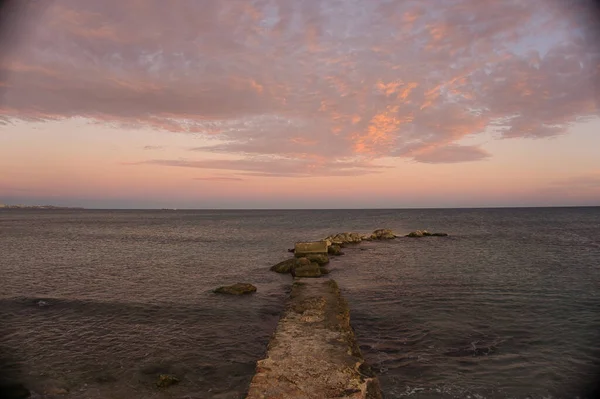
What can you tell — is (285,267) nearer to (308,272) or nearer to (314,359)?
(308,272)

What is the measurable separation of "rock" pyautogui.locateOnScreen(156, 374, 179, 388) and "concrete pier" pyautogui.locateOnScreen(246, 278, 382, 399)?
2731 mm

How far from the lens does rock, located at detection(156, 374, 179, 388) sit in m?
10.4

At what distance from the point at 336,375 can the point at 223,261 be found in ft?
92.6

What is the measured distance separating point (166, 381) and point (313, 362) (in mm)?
4513

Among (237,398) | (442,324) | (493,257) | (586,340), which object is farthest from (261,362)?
(493,257)

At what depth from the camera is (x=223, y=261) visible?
36250 mm

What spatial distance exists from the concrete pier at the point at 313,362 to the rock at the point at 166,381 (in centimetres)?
273

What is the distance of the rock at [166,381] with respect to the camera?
1045 cm

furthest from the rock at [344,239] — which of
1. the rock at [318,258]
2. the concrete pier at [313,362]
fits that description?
the concrete pier at [313,362]

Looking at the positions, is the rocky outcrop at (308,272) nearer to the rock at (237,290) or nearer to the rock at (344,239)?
the rock at (237,290)

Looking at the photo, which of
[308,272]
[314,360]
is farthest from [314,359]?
[308,272]

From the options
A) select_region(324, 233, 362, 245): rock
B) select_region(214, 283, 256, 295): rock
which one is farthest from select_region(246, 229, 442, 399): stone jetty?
select_region(324, 233, 362, 245): rock

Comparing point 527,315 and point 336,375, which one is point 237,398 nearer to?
point 336,375

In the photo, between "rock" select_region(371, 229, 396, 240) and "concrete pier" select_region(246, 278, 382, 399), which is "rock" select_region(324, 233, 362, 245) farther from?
"concrete pier" select_region(246, 278, 382, 399)
